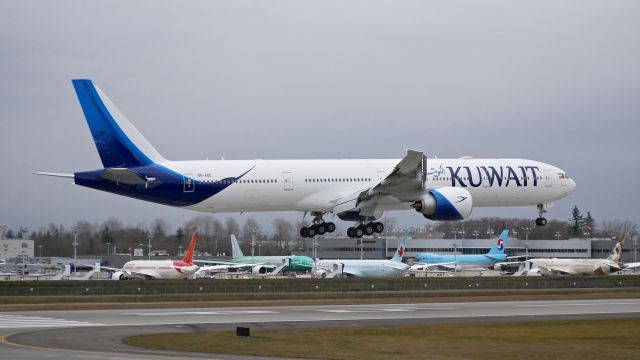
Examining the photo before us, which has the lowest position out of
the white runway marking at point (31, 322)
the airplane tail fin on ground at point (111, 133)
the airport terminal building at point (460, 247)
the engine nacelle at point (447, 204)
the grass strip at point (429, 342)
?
the grass strip at point (429, 342)

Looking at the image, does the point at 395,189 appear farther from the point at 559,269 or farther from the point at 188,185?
the point at 559,269

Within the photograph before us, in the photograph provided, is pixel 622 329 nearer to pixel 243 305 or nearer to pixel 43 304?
pixel 243 305

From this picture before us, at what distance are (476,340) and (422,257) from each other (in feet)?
307

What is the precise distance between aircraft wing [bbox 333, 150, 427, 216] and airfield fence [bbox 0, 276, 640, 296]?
9.59 m

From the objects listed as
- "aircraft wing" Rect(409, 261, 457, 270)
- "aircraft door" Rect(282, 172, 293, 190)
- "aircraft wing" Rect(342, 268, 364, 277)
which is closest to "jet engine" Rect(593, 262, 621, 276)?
"aircraft wing" Rect(342, 268, 364, 277)

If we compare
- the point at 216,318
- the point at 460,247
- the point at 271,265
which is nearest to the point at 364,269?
the point at 271,265

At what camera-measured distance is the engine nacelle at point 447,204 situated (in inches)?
2339

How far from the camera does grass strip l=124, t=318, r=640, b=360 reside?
2972 cm

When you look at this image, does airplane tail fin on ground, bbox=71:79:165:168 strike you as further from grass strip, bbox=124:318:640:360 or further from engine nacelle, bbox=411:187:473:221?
grass strip, bbox=124:318:640:360

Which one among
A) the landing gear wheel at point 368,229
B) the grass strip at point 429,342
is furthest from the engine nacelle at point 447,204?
the grass strip at point 429,342

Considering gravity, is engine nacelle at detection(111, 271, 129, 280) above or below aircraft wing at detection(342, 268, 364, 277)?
below

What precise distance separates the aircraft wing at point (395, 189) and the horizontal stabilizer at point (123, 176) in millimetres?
12712

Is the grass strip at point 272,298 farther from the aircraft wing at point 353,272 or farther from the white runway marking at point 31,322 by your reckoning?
the aircraft wing at point 353,272

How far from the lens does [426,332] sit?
3678 centimetres
